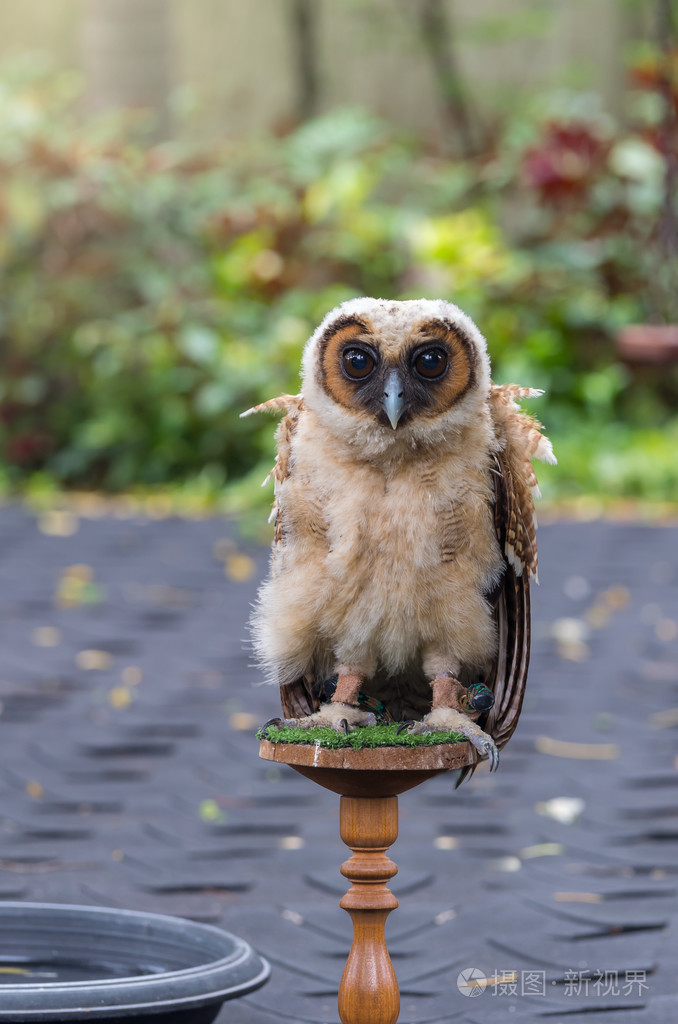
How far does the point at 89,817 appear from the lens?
362 cm

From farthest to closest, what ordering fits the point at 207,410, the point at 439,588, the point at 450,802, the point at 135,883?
1. the point at 207,410
2. the point at 450,802
3. the point at 135,883
4. the point at 439,588

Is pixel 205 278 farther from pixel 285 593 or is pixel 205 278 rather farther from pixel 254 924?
pixel 285 593

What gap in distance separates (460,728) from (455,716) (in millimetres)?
24

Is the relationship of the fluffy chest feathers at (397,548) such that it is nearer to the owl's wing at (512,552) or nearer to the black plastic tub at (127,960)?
the owl's wing at (512,552)

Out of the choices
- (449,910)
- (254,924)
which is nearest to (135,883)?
(254,924)

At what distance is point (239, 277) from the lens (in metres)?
9.26

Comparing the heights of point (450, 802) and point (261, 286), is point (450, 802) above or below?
below

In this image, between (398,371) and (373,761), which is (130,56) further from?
(373,761)

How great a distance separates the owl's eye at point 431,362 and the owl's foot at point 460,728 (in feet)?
1.68

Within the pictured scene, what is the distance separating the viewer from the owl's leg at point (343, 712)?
2.01 metres

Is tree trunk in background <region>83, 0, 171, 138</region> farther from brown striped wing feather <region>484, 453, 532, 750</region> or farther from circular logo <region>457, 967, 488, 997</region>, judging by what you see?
brown striped wing feather <region>484, 453, 532, 750</region>

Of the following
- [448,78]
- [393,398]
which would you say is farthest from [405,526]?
[448,78]

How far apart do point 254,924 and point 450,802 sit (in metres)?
1.06

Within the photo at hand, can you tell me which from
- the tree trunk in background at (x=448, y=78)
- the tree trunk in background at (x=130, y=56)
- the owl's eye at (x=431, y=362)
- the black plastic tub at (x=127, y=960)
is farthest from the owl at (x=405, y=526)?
the tree trunk in background at (x=448, y=78)
